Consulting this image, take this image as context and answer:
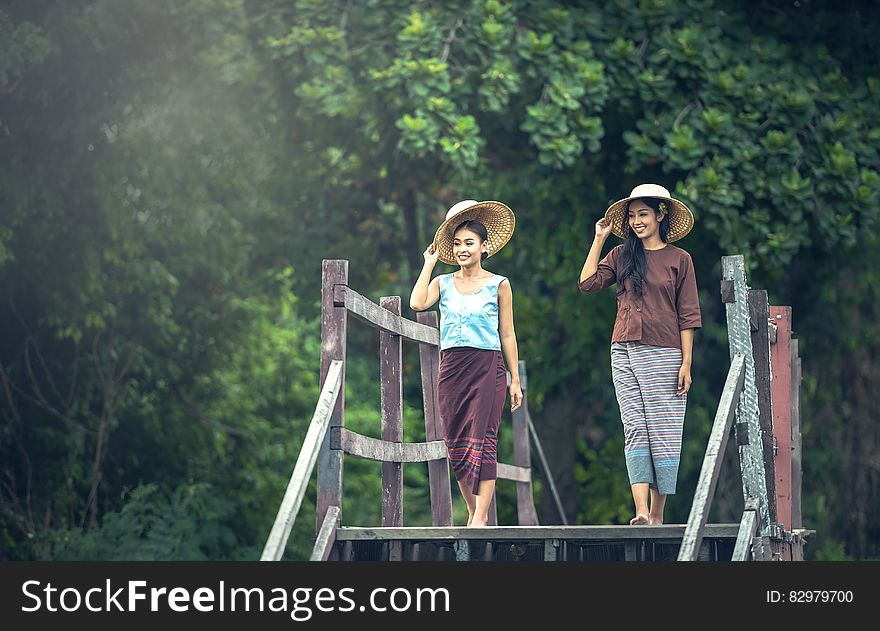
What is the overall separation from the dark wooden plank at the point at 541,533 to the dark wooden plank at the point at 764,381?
1.00 m

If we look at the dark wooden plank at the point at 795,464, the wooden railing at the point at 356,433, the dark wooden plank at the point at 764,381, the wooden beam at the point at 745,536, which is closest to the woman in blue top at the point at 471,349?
the wooden railing at the point at 356,433

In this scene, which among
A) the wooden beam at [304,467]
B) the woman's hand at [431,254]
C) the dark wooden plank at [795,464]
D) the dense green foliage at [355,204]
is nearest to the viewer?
the wooden beam at [304,467]

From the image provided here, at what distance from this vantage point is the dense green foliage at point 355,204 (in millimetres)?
13617

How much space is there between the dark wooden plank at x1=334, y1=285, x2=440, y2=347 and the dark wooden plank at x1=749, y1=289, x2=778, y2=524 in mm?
1854

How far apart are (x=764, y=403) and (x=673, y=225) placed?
1.01 m

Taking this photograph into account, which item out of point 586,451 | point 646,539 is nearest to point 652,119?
point 586,451

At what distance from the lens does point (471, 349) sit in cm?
762

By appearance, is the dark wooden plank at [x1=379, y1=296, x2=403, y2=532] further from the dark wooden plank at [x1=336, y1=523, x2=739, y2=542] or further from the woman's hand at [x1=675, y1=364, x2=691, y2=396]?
the woman's hand at [x1=675, y1=364, x2=691, y2=396]

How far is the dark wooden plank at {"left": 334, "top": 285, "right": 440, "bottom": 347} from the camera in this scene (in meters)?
6.97

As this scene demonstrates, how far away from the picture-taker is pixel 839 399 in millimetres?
17078

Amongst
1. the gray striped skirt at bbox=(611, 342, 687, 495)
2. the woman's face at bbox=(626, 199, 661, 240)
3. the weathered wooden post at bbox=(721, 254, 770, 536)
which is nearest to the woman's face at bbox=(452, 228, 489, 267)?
the woman's face at bbox=(626, 199, 661, 240)

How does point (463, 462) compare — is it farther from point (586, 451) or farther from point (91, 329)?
point (91, 329)

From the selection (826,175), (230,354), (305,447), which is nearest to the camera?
(305,447)

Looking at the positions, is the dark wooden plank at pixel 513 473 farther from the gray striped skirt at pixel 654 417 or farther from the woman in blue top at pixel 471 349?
the gray striped skirt at pixel 654 417
